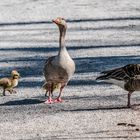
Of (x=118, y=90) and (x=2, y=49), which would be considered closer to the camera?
(x=118, y=90)

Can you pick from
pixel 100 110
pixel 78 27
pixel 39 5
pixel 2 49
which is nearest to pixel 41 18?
pixel 78 27

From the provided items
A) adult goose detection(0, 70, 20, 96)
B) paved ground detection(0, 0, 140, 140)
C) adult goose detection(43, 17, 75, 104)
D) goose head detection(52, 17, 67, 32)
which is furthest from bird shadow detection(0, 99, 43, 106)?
goose head detection(52, 17, 67, 32)

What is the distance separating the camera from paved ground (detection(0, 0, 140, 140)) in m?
10.1

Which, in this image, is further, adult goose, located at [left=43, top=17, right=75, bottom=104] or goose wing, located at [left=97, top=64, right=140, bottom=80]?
adult goose, located at [left=43, top=17, right=75, bottom=104]

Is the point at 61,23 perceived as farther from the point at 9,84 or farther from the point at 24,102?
the point at 9,84

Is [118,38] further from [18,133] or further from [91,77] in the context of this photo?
[18,133]

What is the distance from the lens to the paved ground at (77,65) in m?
10.1

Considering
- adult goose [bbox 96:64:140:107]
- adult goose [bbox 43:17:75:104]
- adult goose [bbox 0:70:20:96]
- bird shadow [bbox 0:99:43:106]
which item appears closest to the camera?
adult goose [bbox 96:64:140:107]

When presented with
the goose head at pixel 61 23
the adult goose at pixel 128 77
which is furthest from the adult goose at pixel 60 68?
the adult goose at pixel 128 77

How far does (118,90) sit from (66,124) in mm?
3078

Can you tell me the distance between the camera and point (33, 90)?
1358 cm

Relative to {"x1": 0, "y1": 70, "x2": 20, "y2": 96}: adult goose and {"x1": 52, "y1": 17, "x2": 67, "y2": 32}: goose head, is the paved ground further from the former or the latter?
{"x1": 52, "y1": 17, "x2": 67, "y2": 32}: goose head

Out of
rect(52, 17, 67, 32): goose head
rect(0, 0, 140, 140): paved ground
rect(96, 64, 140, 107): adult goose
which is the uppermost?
rect(52, 17, 67, 32): goose head

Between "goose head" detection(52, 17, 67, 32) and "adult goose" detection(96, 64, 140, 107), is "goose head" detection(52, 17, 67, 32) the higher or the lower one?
the higher one
